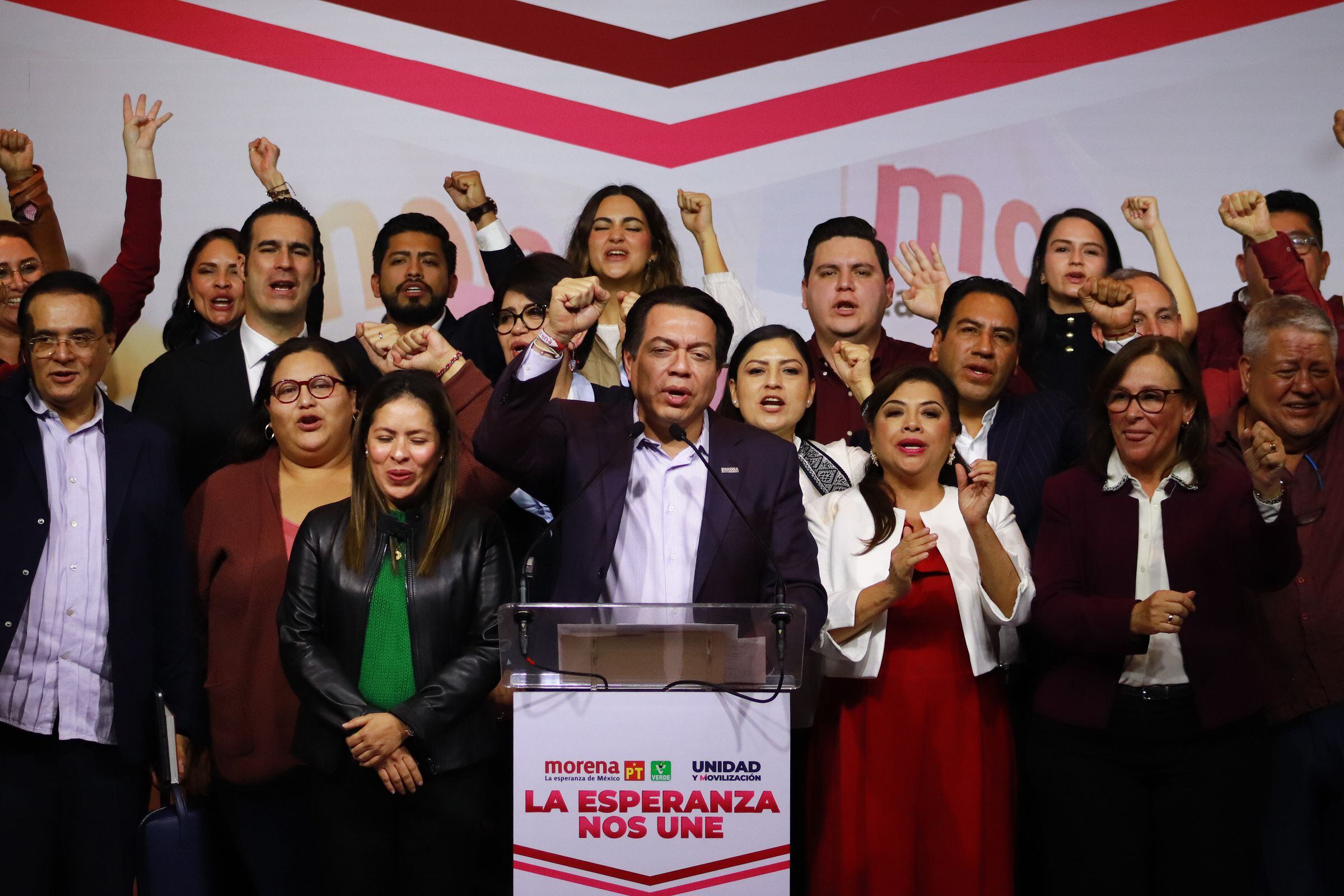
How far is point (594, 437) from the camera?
282 cm

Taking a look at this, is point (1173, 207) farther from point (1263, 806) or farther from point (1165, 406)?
point (1263, 806)

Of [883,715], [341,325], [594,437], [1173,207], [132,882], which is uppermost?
[1173,207]

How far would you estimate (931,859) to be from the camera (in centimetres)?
285

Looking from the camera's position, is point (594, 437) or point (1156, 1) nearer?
point (594, 437)

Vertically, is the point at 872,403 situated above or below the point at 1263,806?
above

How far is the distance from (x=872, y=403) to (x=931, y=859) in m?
0.99

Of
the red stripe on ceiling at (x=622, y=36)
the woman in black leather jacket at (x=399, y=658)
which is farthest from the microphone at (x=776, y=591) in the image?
the red stripe on ceiling at (x=622, y=36)

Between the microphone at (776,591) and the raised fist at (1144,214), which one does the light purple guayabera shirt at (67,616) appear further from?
the raised fist at (1144,214)

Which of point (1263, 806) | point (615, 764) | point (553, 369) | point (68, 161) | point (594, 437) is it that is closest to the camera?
point (615, 764)

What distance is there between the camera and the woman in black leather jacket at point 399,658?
2598 mm

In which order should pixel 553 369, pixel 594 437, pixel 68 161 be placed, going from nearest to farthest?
pixel 553 369
pixel 594 437
pixel 68 161

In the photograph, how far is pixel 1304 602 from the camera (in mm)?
3131

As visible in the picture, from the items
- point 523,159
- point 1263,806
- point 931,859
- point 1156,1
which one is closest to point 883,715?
point 931,859

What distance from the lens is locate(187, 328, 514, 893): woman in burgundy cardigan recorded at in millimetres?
2936
